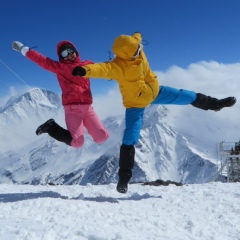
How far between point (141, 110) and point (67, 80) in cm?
139

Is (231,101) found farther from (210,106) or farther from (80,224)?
(80,224)

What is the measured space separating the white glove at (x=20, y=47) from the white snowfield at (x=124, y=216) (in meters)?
2.49

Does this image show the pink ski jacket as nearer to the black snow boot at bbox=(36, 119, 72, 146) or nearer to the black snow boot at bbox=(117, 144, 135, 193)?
the black snow boot at bbox=(36, 119, 72, 146)

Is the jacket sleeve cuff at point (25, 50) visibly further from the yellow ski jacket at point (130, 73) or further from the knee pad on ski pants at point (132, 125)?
the knee pad on ski pants at point (132, 125)

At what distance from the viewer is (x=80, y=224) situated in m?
3.82

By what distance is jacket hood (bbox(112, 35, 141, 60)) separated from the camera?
19.1ft

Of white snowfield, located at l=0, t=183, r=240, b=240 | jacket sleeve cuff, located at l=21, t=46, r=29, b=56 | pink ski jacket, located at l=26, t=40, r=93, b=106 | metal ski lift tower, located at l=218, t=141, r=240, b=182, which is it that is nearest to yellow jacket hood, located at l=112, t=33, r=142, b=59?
pink ski jacket, located at l=26, t=40, r=93, b=106

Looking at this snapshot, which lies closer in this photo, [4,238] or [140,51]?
[4,238]

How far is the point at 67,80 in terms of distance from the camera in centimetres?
649

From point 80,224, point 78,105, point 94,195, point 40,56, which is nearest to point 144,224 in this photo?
point 80,224

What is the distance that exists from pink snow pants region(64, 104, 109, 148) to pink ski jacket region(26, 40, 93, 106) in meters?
0.12

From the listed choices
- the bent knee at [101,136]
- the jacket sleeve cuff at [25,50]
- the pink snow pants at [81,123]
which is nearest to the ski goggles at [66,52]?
the jacket sleeve cuff at [25,50]

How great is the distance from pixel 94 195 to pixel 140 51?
235cm

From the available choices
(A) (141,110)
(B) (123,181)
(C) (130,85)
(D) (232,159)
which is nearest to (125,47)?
(C) (130,85)
